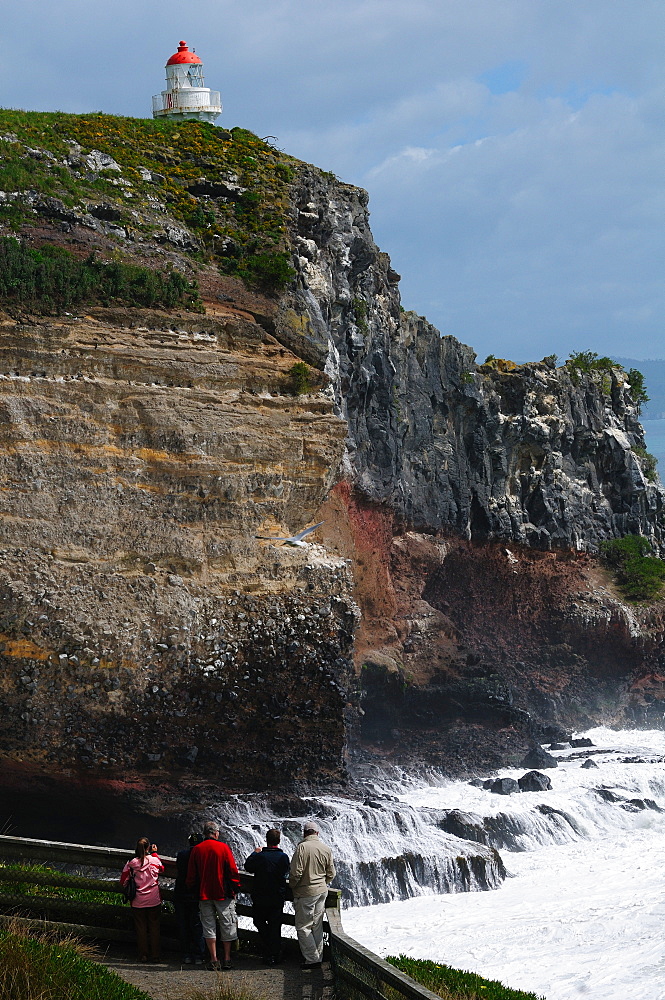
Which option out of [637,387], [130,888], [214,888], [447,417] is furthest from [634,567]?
[130,888]

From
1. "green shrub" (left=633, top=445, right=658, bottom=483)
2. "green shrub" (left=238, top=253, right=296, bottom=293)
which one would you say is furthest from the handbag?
"green shrub" (left=633, top=445, right=658, bottom=483)

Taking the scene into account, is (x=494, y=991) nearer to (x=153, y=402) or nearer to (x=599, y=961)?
(x=599, y=961)

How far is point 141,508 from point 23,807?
6797 mm

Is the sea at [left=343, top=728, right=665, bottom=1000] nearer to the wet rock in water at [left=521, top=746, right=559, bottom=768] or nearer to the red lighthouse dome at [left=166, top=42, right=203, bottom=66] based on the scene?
the wet rock in water at [left=521, top=746, right=559, bottom=768]

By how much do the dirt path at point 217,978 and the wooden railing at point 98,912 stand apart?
19 cm

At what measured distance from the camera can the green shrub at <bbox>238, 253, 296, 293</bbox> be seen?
92.6ft

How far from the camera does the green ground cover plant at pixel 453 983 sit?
12.9 m

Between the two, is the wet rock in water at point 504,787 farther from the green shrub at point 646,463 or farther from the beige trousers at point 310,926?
the green shrub at point 646,463

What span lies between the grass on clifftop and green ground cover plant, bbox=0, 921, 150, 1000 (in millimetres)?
19343

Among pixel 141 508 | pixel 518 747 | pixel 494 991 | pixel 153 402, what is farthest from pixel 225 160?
pixel 494 991

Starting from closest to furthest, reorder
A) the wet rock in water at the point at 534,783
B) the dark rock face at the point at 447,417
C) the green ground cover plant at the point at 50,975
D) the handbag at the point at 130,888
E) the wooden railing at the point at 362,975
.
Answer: the green ground cover plant at the point at 50,975, the wooden railing at the point at 362,975, the handbag at the point at 130,888, the wet rock in water at the point at 534,783, the dark rock face at the point at 447,417

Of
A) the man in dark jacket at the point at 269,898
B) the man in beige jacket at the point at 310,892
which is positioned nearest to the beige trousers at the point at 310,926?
the man in beige jacket at the point at 310,892

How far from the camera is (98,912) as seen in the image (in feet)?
37.2

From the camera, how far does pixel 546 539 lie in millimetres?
42031
